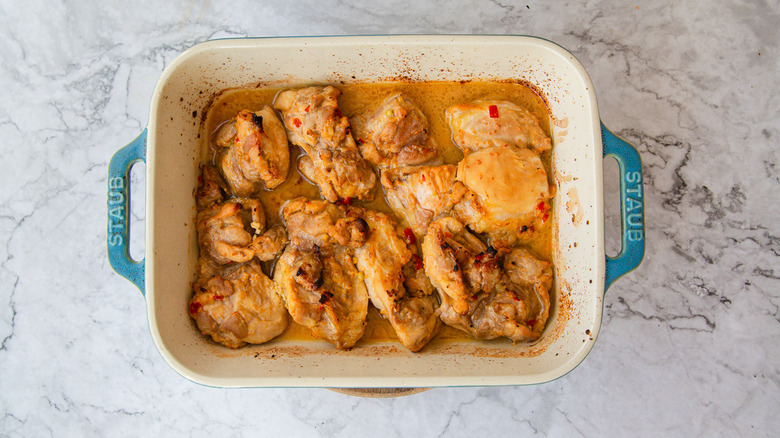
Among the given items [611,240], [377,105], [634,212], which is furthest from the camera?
[611,240]

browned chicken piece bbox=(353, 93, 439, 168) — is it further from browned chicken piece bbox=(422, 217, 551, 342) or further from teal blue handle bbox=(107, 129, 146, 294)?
teal blue handle bbox=(107, 129, 146, 294)

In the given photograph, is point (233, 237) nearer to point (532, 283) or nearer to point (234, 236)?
point (234, 236)

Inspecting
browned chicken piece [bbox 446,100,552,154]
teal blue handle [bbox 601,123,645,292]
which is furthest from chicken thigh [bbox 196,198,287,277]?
teal blue handle [bbox 601,123,645,292]

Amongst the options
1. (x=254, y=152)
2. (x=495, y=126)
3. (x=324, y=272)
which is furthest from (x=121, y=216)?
(x=495, y=126)

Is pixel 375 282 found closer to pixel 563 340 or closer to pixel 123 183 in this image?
pixel 563 340

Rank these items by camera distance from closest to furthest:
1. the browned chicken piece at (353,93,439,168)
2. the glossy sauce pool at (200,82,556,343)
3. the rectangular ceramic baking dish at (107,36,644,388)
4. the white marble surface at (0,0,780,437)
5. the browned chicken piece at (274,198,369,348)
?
the rectangular ceramic baking dish at (107,36,644,388), the browned chicken piece at (274,198,369,348), the browned chicken piece at (353,93,439,168), the glossy sauce pool at (200,82,556,343), the white marble surface at (0,0,780,437)

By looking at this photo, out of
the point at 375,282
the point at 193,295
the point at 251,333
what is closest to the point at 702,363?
the point at 375,282

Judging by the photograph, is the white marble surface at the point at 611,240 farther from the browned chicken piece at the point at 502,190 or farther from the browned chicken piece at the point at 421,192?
the browned chicken piece at the point at 421,192
